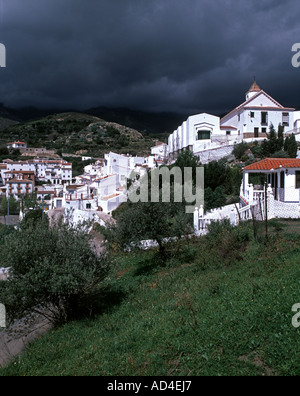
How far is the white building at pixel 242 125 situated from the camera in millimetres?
36688

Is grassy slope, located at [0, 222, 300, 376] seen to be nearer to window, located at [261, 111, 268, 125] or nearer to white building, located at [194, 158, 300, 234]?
white building, located at [194, 158, 300, 234]

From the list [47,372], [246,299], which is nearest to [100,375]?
[47,372]

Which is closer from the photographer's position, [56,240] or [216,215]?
[56,240]

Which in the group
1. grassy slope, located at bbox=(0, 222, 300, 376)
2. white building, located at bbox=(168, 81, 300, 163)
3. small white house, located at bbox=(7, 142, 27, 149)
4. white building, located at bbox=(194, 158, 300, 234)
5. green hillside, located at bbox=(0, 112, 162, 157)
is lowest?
grassy slope, located at bbox=(0, 222, 300, 376)

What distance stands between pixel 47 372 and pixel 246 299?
4.06 metres

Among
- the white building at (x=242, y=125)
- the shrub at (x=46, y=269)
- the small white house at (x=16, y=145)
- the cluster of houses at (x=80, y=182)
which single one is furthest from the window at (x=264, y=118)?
the small white house at (x=16, y=145)

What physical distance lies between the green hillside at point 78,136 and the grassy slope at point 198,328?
85264 millimetres

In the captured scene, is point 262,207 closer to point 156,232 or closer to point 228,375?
point 156,232

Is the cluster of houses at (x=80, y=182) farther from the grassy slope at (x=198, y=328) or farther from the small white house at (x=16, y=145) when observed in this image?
the small white house at (x=16, y=145)

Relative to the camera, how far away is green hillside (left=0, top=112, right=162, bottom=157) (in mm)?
102062

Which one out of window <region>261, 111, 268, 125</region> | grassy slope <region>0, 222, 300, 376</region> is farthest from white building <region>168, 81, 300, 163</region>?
grassy slope <region>0, 222, 300, 376</region>

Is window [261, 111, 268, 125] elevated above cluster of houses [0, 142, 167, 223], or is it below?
above

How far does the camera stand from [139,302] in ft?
30.6

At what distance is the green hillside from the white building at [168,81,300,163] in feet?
182
